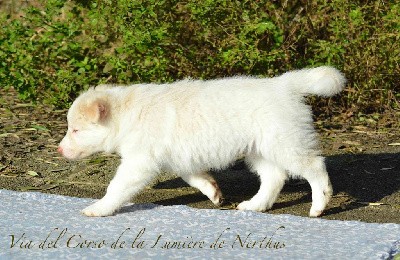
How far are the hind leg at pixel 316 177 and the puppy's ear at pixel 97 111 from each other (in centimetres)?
142

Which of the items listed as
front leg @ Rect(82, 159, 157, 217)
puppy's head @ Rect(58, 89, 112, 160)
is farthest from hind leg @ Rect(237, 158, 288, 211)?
puppy's head @ Rect(58, 89, 112, 160)

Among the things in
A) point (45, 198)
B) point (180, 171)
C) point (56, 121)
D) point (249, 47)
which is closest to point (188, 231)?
point (180, 171)

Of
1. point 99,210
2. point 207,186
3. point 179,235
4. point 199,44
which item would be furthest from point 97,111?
point 199,44

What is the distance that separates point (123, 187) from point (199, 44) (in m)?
3.55

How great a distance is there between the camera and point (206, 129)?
5820 mm

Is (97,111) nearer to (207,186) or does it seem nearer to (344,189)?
(207,186)

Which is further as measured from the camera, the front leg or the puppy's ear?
the puppy's ear

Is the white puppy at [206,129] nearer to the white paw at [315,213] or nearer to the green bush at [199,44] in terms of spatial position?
the white paw at [315,213]

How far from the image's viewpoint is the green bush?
8555 millimetres

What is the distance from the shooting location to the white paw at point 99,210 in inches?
224

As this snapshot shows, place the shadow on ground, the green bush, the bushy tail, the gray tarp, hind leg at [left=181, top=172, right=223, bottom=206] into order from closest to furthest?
the gray tarp
the bushy tail
the shadow on ground
hind leg at [left=181, top=172, right=223, bottom=206]
the green bush

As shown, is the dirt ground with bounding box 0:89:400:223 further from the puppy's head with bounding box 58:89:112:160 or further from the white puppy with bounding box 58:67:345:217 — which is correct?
the puppy's head with bounding box 58:89:112:160

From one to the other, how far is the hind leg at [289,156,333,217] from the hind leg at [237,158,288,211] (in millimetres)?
337

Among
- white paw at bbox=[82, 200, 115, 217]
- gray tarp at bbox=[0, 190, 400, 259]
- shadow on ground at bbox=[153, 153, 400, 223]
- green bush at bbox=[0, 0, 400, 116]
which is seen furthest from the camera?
green bush at bbox=[0, 0, 400, 116]
